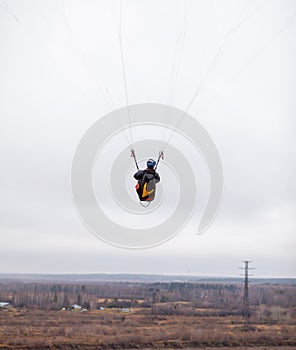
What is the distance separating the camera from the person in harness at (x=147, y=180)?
18469mm

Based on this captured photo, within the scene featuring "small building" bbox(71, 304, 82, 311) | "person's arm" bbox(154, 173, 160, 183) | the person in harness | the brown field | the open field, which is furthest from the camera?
"small building" bbox(71, 304, 82, 311)

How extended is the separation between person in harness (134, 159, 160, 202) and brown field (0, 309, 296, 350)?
1399 inches

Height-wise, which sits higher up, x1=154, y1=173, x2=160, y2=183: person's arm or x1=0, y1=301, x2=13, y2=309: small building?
x1=154, y1=173, x2=160, y2=183: person's arm

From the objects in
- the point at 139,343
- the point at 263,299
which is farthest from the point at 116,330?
the point at 263,299

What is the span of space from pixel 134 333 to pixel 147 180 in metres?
44.3

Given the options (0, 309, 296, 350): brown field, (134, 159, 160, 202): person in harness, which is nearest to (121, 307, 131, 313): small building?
(0, 309, 296, 350): brown field

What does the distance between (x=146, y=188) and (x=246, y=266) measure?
44422 mm

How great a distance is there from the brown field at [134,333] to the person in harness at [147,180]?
35.5m

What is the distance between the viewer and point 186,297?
414 feet

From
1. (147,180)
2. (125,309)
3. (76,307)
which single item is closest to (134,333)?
(125,309)

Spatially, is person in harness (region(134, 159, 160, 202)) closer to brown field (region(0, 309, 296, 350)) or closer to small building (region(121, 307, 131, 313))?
brown field (region(0, 309, 296, 350))

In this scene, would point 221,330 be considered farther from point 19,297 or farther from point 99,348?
point 19,297

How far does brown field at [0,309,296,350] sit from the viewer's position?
170 feet

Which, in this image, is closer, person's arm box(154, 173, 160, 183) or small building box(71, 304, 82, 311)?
person's arm box(154, 173, 160, 183)
